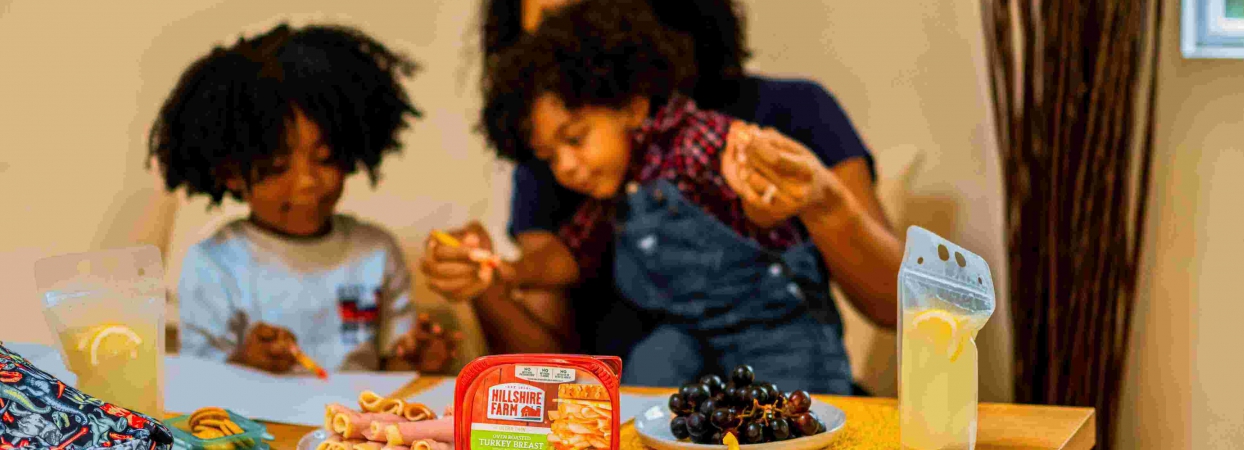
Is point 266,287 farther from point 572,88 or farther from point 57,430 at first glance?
point 57,430

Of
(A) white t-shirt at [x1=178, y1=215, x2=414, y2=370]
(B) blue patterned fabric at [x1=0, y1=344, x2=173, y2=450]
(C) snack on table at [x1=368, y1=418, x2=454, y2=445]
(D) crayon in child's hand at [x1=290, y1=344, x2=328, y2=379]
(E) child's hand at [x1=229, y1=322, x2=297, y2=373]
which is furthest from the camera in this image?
(A) white t-shirt at [x1=178, y1=215, x2=414, y2=370]

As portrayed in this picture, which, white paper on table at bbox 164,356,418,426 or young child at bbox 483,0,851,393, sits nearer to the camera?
white paper on table at bbox 164,356,418,426

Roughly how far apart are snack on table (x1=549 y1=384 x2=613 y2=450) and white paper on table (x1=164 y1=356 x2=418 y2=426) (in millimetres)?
429

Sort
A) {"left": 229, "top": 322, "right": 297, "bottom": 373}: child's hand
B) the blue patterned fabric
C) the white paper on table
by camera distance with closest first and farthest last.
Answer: the blue patterned fabric < the white paper on table < {"left": 229, "top": 322, "right": 297, "bottom": 373}: child's hand

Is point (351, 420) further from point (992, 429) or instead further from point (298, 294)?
point (298, 294)

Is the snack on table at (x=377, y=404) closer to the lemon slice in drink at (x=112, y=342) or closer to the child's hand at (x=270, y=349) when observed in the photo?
the lemon slice in drink at (x=112, y=342)

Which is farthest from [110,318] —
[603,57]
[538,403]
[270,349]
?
[603,57]

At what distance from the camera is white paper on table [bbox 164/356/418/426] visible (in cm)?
115

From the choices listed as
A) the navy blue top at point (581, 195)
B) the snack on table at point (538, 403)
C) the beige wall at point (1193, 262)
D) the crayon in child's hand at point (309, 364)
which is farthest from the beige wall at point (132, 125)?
the beige wall at point (1193, 262)

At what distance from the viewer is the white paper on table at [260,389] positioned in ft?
3.78

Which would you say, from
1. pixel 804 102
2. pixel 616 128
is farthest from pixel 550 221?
pixel 804 102

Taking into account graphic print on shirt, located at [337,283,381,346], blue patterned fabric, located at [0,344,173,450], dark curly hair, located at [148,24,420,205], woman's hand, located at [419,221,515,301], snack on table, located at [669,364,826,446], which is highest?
dark curly hair, located at [148,24,420,205]

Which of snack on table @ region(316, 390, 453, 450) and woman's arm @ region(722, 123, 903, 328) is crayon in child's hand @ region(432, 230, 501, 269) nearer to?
woman's arm @ region(722, 123, 903, 328)

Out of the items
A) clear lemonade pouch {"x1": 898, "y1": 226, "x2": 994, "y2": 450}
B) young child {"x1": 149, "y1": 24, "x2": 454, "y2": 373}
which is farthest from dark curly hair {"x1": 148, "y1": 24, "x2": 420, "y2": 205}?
clear lemonade pouch {"x1": 898, "y1": 226, "x2": 994, "y2": 450}
